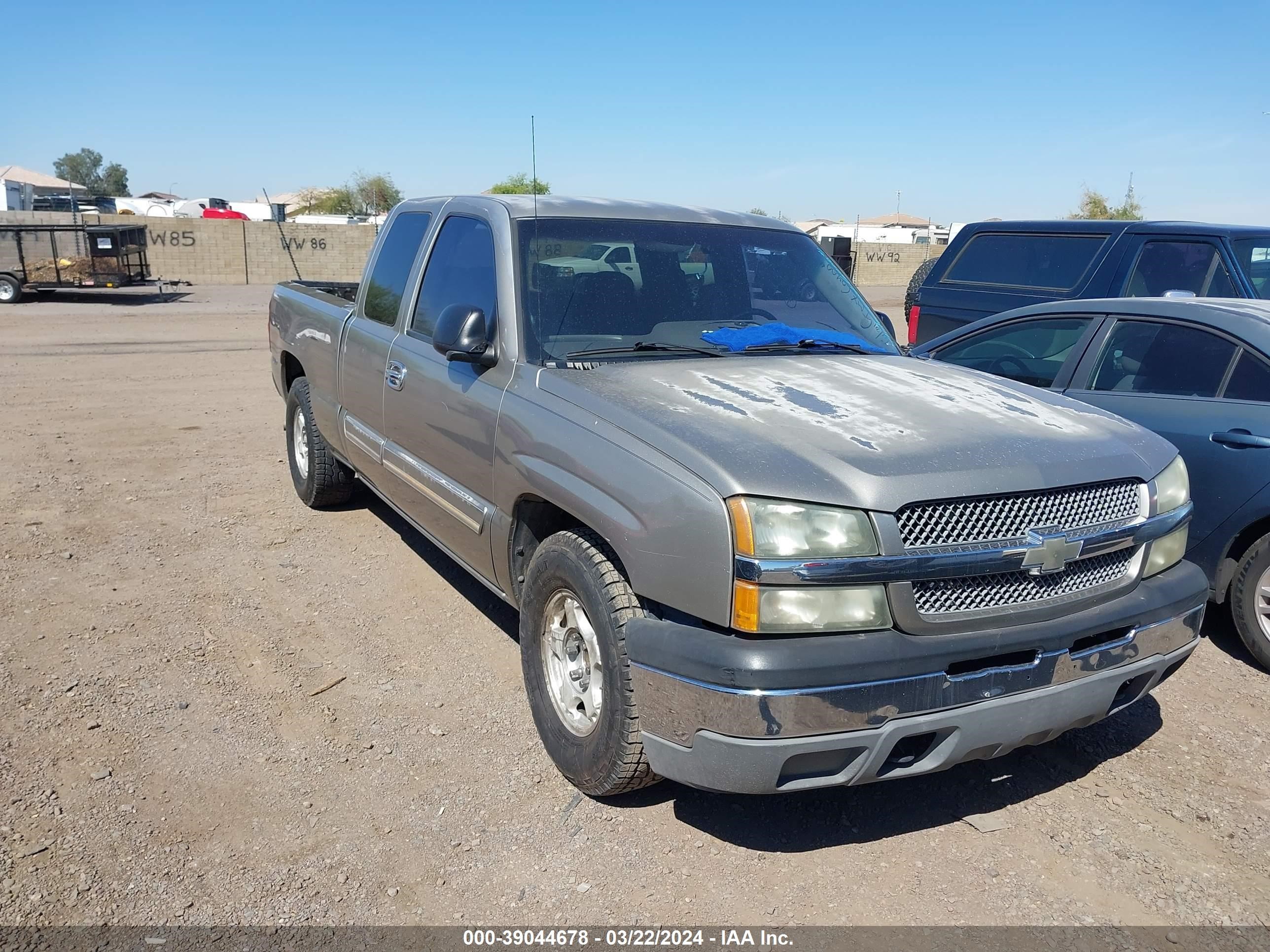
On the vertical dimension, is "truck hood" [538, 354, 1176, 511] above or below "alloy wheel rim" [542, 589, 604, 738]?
above

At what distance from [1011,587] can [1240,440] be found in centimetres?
233

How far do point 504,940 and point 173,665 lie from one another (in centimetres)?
230

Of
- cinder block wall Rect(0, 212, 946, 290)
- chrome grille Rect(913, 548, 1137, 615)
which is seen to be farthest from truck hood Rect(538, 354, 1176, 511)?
cinder block wall Rect(0, 212, 946, 290)

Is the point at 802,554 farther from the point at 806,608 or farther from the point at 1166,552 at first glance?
the point at 1166,552

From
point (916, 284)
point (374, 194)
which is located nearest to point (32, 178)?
point (374, 194)

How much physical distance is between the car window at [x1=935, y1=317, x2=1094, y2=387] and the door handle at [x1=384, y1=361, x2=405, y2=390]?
3.09 metres

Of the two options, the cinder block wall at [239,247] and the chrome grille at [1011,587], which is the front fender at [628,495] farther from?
the cinder block wall at [239,247]

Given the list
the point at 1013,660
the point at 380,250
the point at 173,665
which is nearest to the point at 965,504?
the point at 1013,660

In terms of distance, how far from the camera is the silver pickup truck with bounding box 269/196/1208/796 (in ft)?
8.92

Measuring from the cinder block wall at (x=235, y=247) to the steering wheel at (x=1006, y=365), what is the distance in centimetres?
2811

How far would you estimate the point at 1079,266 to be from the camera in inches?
327

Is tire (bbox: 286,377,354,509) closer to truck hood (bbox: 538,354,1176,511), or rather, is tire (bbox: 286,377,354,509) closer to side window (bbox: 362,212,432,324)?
side window (bbox: 362,212,432,324)

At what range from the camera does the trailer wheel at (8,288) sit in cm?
2188

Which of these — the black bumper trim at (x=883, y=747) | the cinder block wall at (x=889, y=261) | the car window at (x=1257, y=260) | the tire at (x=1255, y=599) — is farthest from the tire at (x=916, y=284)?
the cinder block wall at (x=889, y=261)
